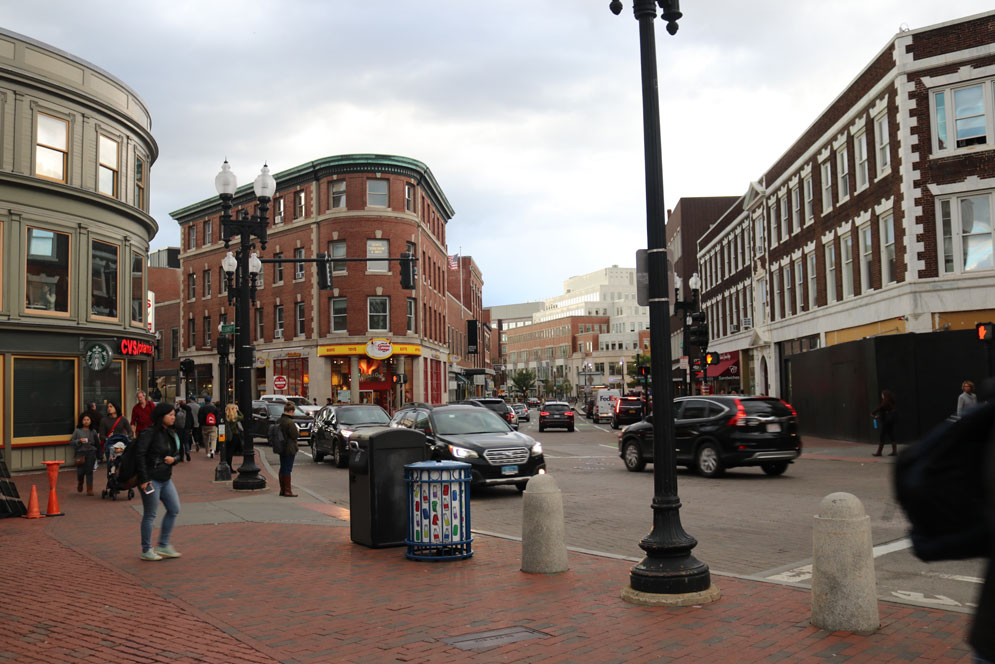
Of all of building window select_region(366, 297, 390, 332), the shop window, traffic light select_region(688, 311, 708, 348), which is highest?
building window select_region(366, 297, 390, 332)

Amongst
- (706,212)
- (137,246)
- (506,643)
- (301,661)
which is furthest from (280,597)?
(706,212)

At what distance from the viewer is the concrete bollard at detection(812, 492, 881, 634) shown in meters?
6.02

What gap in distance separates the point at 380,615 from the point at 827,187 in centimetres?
2966

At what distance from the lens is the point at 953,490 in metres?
2.68

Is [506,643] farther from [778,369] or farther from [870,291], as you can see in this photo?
[778,369]

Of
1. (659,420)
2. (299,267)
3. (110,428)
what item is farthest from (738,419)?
(299,267)

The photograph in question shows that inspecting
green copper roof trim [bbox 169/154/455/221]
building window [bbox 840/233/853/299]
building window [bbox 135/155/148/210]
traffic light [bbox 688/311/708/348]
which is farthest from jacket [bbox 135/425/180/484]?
green copper roof trim [bbox 169/154/455/221]

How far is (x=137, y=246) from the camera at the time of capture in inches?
1011

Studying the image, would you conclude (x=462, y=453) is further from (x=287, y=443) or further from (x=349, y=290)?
(x=349, y=290)

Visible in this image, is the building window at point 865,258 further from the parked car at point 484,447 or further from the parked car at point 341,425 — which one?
the parked car at point 484,447

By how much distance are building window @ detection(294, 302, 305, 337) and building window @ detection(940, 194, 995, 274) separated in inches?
1444

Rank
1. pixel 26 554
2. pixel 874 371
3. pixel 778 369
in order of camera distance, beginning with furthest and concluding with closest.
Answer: pixel 778 369 → pixel 874 371 → pixel 26 554

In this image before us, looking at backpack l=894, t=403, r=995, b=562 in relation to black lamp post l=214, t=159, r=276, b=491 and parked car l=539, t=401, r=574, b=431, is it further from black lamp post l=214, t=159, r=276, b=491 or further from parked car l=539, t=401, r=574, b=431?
parked car l=539, t=401, r=574, b=431

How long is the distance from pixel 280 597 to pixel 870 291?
24792 mm
